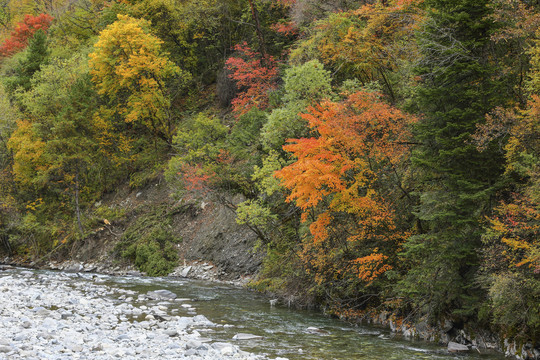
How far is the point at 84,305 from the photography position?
1334 centimetres

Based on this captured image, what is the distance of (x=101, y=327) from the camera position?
1040cm

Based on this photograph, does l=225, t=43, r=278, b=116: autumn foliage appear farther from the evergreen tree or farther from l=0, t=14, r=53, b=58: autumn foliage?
l=0, t=14, r=53, b=58: autumn foliage

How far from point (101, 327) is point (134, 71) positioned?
71.9 ft

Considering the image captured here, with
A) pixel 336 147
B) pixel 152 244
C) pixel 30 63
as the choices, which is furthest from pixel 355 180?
pixel 30 63

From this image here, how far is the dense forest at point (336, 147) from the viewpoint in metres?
10.5

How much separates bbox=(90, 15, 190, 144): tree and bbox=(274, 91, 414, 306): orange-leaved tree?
18398mm

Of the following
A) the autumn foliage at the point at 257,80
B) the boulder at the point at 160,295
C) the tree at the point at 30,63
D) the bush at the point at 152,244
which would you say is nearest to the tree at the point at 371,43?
the autumn foliage at the point at 257,80

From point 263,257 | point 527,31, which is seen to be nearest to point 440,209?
point 527,31

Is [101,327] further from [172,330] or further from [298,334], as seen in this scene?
[298,334]

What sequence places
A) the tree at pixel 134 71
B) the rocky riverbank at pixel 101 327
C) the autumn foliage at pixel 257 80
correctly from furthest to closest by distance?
the tree at pixel 134 71 < the autumn foliage at pixel 257 80 < the rocky riverbank at pixel 101 327

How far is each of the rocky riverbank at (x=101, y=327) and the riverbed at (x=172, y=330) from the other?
0.02 meters

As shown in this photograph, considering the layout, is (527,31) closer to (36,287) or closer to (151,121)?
(36,287)

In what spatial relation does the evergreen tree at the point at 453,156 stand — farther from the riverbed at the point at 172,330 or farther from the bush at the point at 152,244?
the bush at the point at 152,244

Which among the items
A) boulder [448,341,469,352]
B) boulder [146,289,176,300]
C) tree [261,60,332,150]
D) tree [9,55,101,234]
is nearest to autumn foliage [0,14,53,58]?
tree [9,55,101,234]
